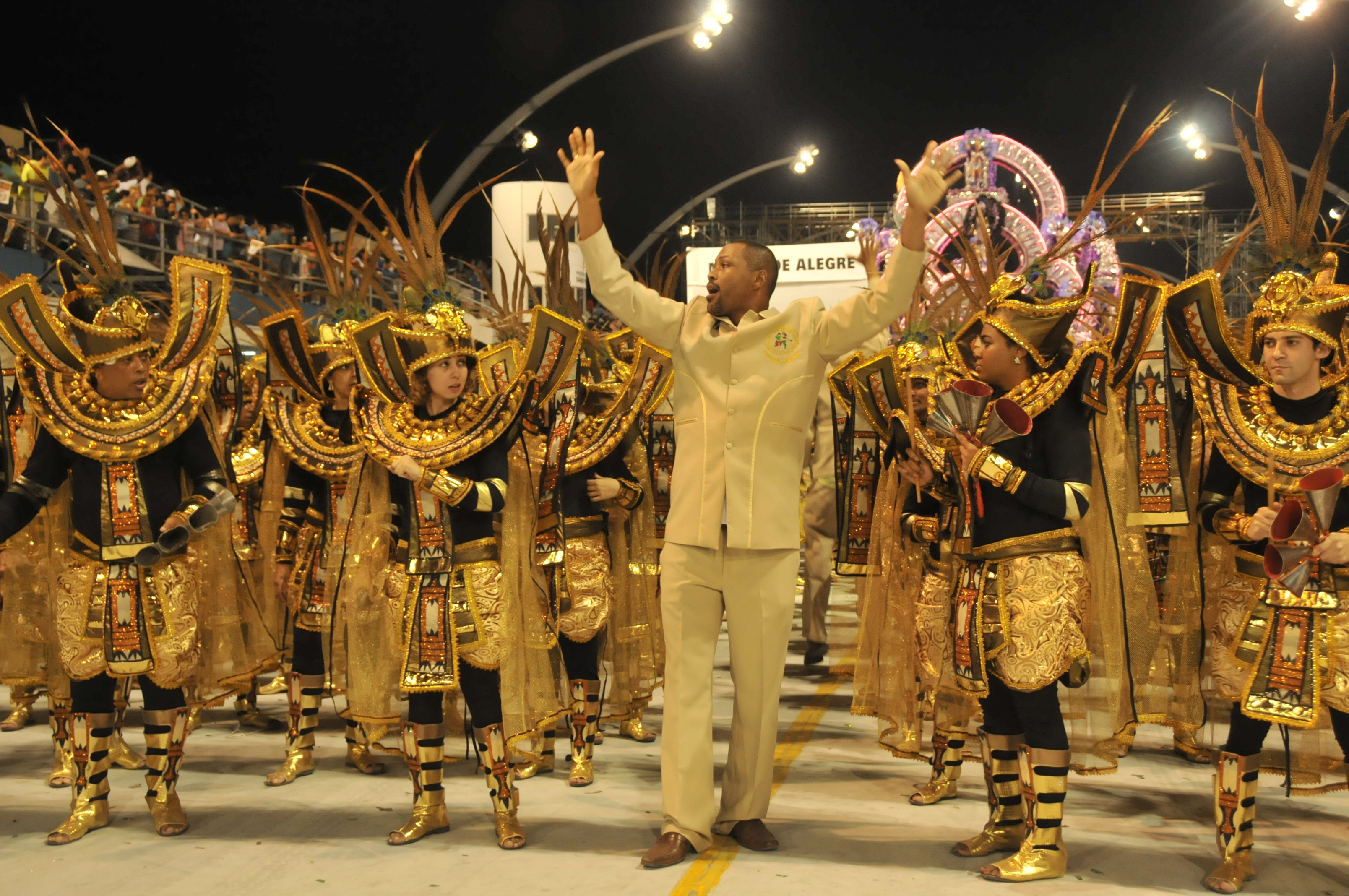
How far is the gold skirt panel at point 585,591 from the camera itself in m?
5.68

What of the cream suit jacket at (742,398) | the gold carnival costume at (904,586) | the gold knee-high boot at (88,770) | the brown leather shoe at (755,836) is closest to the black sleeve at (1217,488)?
the gold carnival costume at (904,586)

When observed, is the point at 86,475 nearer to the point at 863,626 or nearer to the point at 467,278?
the point at 863,626

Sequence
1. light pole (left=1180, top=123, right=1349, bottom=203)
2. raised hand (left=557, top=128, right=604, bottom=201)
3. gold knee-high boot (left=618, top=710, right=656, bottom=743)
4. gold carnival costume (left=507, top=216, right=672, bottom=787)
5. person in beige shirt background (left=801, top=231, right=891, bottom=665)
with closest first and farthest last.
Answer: raised hand (left=557, top=128, right=604, bottom=201), gold carnival costume (left=507, top=216, right=672, bottom=787), gold knee-high boot (left=618, top=710, right=656, bottom=743), person in beige shirt background (left=801, top=231, right=891, bottom=665), light pole (left=1180, top=123, right=1349, bottom=203)

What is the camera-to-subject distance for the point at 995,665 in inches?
157

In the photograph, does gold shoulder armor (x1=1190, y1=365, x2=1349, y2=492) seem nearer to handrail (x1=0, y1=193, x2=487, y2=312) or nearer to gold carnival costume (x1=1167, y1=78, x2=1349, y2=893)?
gold carnival costume (x1=1167, y1=78, x2=1349, y2=893)

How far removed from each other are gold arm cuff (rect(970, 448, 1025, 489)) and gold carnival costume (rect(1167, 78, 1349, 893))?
843 millimetres

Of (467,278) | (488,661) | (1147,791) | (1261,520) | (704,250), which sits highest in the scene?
(467,278)

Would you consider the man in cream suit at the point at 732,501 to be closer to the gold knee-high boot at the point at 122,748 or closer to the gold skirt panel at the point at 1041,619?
the gold skirt panel at the point at 1041,619

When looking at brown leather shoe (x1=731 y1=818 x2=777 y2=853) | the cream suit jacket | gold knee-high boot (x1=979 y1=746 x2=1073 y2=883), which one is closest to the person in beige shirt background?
the cream suit jacket

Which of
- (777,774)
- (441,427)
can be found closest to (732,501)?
(441,427)

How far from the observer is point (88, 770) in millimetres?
4613

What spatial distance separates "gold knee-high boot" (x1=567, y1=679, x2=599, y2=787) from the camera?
17.9 ft

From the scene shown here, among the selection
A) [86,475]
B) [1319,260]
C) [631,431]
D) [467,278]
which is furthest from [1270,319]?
[467,278]

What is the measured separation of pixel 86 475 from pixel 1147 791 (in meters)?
5.02
